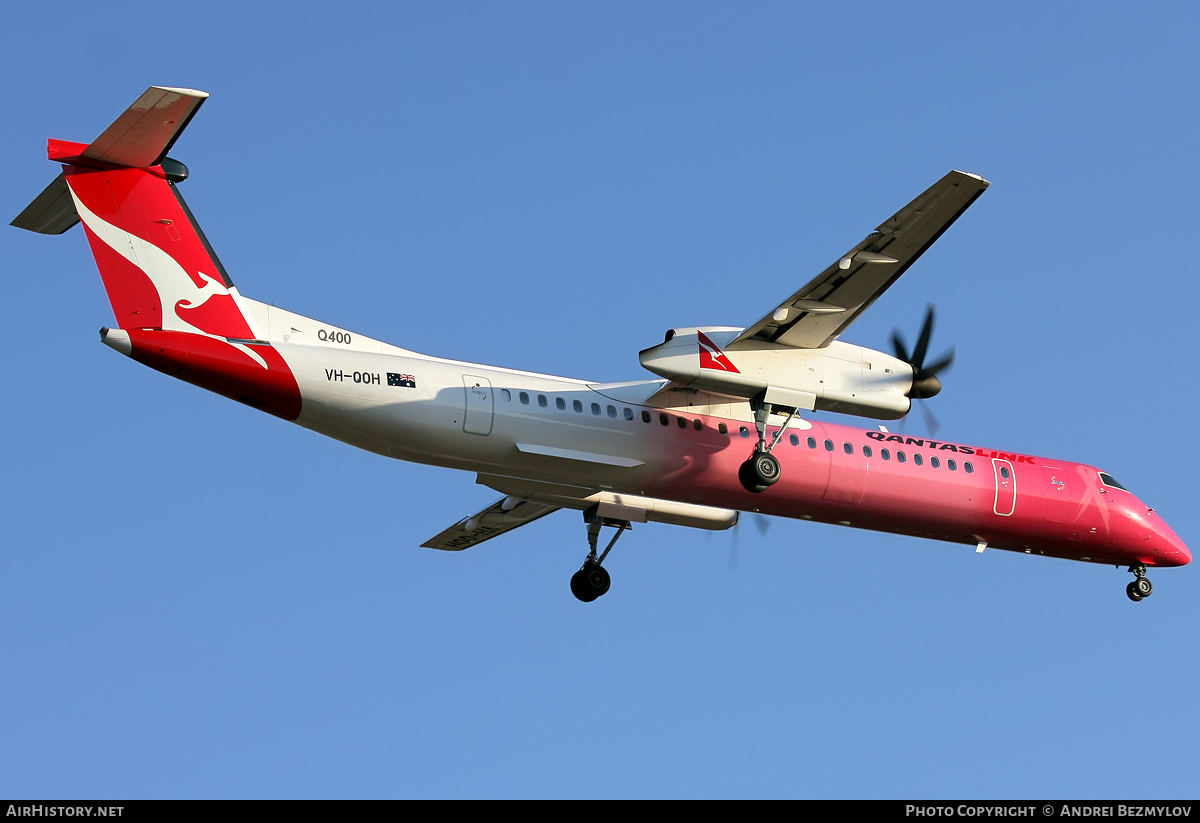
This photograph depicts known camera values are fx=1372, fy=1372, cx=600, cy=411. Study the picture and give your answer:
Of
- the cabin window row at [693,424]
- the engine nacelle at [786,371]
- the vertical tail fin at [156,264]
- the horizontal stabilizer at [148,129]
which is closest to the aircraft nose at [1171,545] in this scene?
the cabin window row at [693,424]

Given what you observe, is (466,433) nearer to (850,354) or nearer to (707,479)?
(707,479)

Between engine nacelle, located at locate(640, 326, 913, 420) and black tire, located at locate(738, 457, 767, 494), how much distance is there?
1.02 m

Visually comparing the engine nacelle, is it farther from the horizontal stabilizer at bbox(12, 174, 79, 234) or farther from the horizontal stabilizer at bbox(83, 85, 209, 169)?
the horizontal stabilizer at bbox(12, 174, 79, 234)

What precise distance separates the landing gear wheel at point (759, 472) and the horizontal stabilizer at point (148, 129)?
30.9 feet

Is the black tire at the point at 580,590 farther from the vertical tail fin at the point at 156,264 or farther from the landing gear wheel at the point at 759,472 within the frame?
the vertical tail fin at the point at 156,264

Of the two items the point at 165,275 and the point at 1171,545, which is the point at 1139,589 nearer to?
the point at 1171,545

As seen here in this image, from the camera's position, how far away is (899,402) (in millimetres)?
21234

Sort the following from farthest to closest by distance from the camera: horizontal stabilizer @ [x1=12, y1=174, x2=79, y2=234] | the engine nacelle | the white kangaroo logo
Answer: the engine nacelle < horizontal stabilizer @ [x1=12, y1=174, x2=79, y2=234] < the white kangaroo logo

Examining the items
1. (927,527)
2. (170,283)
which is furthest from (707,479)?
(170,283)

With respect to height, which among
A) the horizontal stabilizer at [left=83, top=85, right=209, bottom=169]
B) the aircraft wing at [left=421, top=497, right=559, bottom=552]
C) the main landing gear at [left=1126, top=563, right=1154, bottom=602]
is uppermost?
the horizontal stabilizer at [left=83, top=85, right=209, bottom=169]

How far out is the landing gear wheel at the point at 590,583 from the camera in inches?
958

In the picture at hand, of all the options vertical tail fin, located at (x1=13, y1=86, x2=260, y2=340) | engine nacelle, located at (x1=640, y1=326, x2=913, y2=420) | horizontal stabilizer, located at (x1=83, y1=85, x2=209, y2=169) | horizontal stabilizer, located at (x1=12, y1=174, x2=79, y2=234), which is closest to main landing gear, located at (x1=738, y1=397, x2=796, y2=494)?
engine nacelle, located at (x1=640, y1=326, x2=913, y2=420)

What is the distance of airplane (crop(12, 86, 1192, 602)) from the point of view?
18.4m

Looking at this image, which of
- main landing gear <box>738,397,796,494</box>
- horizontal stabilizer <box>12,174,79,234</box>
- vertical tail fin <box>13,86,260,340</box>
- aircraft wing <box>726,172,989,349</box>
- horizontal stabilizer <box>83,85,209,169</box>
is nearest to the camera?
horizontal stabilizer <box>83,85,209,169</box>
